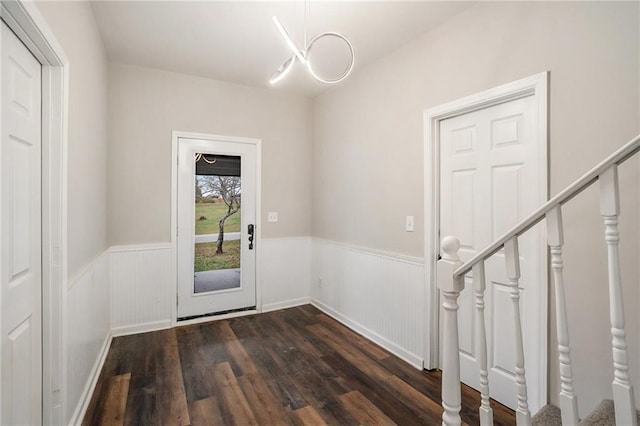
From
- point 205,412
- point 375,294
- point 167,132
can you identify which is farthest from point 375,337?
point 167,132

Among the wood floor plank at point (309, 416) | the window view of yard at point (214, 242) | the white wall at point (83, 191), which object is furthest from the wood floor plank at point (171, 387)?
the window view of yard at point (214, 242)

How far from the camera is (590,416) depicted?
1.44 meters

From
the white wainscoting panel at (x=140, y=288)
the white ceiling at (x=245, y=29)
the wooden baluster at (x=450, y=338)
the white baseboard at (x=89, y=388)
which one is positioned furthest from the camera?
the white wainscoting panel at (x=140, y=288)

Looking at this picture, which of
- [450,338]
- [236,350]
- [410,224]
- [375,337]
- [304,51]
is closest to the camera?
[450,338]

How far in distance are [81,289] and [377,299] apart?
234 cm

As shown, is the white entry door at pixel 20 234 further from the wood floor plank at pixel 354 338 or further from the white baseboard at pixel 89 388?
the wood floor plank at pixel 354 338

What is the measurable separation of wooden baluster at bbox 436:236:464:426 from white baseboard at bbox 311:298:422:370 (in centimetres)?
128

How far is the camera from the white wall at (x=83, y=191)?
174 centimetres

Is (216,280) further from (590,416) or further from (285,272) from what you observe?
(590,416)

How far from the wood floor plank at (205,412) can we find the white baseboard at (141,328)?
1489 mm

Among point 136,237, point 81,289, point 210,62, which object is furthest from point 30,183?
point 210,62

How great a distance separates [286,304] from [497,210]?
276cm

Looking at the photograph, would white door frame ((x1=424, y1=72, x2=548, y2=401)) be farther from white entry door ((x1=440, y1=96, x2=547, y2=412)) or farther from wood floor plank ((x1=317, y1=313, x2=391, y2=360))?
wood floor plank ((x1=317, y1=313, x2=391, y2=360))

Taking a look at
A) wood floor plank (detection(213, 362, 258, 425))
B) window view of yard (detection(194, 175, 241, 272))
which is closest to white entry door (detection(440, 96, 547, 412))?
wood floor plank (detection(213, 362, 258, 425))
